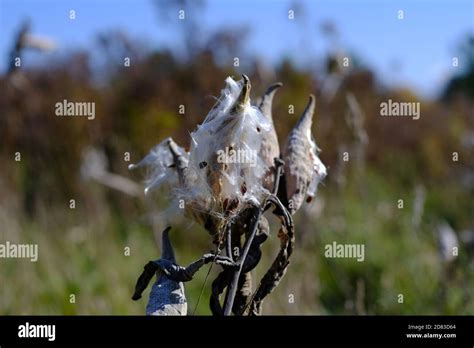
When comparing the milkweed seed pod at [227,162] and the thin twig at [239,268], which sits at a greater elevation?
the milkweed seed pod at [227,162]

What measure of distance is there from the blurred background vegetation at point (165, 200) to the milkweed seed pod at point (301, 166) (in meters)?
0.83

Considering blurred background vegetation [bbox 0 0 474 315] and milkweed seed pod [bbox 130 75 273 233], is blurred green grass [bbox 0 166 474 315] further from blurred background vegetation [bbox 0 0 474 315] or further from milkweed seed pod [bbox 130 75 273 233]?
A: milkweed seed pod [bbox 130 75 273 233]

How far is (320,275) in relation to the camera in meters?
4.65

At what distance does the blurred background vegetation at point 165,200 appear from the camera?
371 centimetres

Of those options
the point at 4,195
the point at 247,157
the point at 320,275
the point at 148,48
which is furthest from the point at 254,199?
the point at 148,48

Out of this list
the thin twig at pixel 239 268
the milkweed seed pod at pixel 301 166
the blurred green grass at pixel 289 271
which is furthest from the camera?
the blurred green grass at pixel 289 271

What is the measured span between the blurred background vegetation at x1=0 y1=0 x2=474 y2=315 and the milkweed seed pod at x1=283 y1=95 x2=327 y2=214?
0.83 meters

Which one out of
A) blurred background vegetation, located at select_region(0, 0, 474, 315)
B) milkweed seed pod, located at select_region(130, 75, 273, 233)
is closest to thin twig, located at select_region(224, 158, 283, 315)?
milkweed seed pod, located at select_region(130, 75, 273, 233)

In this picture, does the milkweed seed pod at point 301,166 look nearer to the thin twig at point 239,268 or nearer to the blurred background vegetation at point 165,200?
the thin twig at point 239,268

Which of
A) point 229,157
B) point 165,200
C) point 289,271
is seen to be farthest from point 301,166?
point 165,200

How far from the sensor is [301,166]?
50.8 inches

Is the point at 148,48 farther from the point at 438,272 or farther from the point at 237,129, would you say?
the point at 237,129

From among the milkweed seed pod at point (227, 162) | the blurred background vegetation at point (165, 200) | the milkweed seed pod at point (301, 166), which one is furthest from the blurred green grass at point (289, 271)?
the milkweed seed pod at point (227, 162)

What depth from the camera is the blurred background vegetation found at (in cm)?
371
